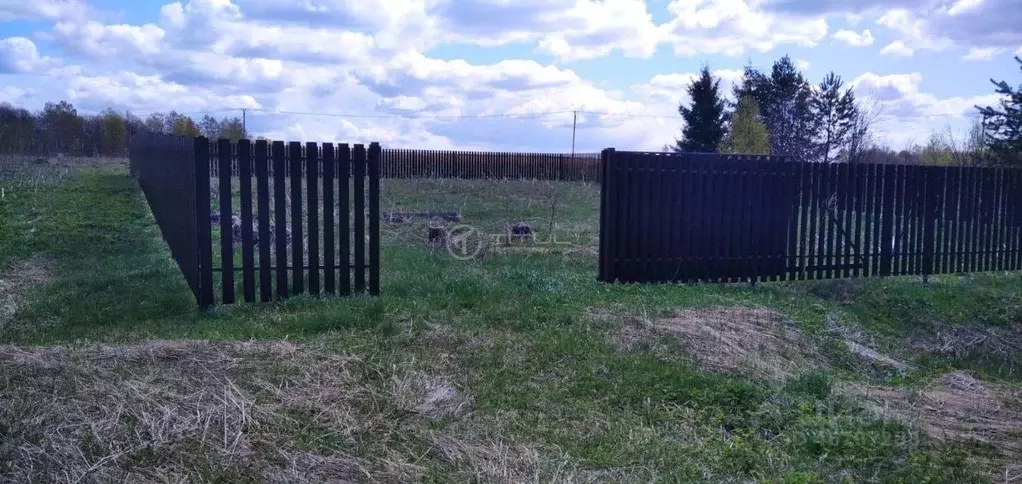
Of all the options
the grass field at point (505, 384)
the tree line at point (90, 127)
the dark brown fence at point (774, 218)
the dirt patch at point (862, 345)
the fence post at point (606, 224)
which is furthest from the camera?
the tree line at point (90, 127)

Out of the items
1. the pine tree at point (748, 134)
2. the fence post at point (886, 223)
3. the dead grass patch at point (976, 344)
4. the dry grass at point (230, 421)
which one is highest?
the pine tree at point (748, 134)

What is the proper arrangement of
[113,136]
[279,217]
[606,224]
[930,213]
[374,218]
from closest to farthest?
[279,217] < [374,218] < [606,224] < [930,213] < [113,136]

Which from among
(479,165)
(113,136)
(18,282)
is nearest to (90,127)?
(113,136)

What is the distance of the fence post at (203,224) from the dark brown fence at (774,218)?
447cm

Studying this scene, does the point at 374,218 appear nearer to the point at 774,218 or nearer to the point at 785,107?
the point at 774,218

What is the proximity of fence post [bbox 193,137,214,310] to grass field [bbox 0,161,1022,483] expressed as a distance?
30cm

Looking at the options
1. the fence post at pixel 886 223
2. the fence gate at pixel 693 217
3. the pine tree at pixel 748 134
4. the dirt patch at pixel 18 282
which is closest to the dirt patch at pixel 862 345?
the fence gate at pixel 693 217

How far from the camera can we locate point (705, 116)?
120 feet

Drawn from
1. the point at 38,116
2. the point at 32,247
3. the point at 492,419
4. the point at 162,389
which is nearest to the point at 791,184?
the point at 492,419

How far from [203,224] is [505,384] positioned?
12.7 ft

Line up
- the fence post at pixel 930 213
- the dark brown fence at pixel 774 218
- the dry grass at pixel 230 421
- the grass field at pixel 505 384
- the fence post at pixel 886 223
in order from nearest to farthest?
the dry grass at pixel 230 421, the grass field at pixel 505 384, the dark brown fence at pixel 774 218, the fence post at pixel 886 223, the fence post at pixel 930 213

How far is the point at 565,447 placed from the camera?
4.45 meters

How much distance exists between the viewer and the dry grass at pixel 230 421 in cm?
395

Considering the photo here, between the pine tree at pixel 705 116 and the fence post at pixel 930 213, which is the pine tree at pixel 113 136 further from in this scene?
the fence post at pixel 930 213
